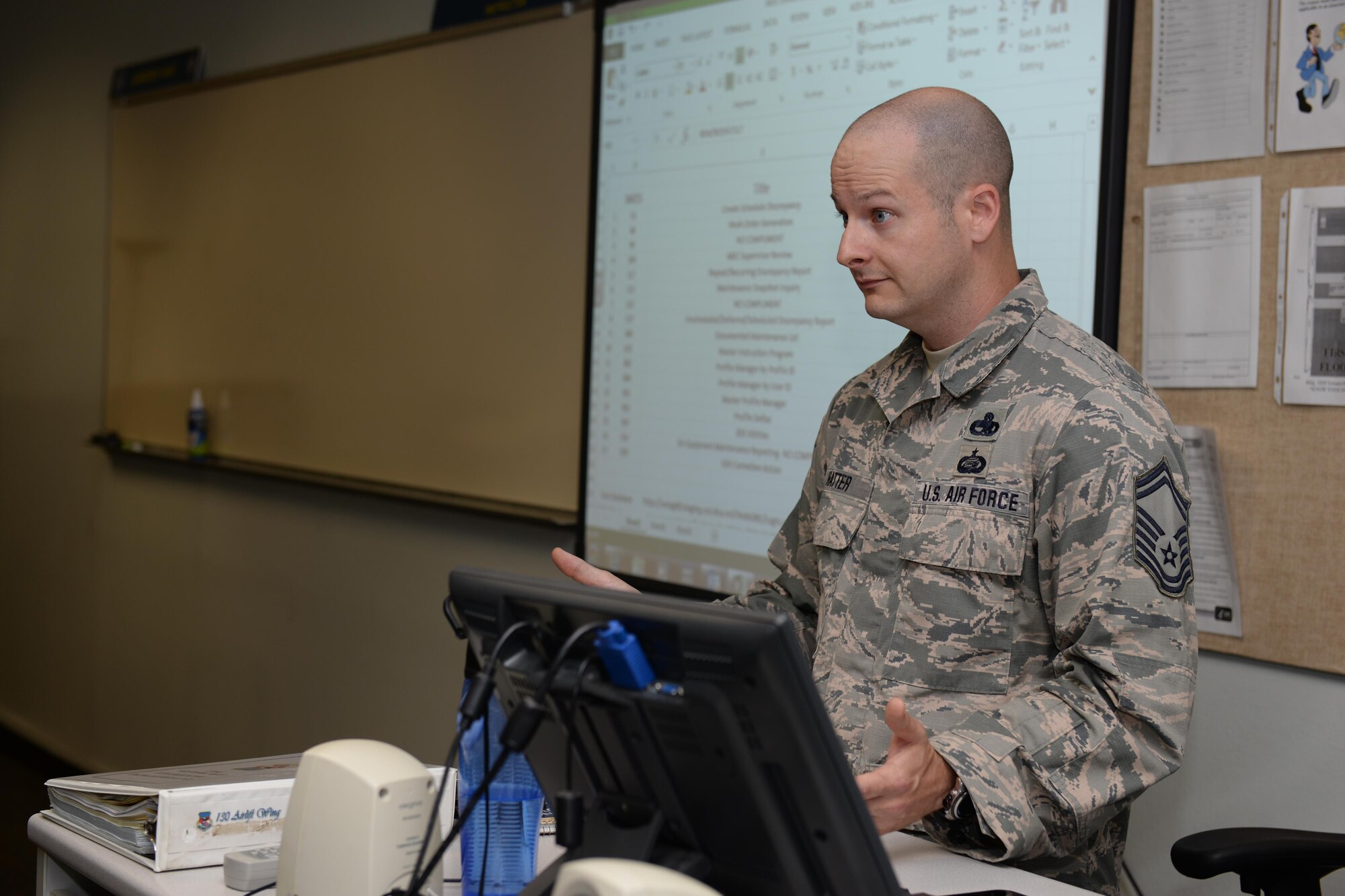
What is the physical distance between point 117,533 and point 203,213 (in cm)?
131

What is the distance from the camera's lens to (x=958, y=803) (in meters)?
1.13

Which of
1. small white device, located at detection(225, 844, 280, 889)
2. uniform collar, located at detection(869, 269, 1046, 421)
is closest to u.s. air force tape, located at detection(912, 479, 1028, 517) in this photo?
uniform collar, located at detection(869, 269, 1046, 421)

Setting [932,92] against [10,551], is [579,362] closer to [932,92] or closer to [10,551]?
[932,92]

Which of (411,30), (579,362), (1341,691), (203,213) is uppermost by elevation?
(411,30)

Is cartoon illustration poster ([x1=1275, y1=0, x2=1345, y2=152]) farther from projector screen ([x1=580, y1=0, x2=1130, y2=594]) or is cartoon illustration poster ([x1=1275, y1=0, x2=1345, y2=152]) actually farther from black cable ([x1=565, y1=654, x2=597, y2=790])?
black cable ([x1=565, y1=654, x2=597, y2=790])

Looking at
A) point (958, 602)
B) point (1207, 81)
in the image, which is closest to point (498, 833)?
point (958, 602)

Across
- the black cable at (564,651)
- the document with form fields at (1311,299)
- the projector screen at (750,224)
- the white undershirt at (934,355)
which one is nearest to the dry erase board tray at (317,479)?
the projector screen at (750,224)

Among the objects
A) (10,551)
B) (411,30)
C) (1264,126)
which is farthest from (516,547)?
(10,551)

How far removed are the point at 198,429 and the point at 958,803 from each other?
11.0ft

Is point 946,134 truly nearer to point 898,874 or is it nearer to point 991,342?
point 991,342

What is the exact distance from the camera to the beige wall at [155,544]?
3205mm

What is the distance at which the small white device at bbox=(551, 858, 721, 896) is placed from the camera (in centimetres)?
73

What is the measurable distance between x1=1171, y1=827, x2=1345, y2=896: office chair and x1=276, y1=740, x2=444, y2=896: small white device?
83 cm

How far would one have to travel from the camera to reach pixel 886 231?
1438 millimetres
